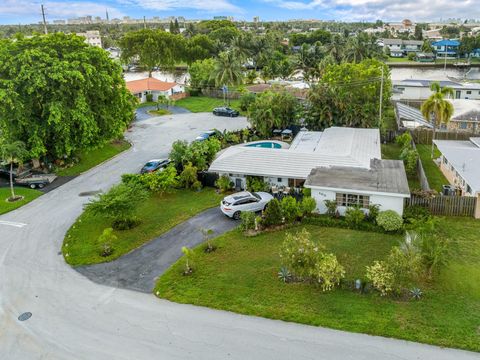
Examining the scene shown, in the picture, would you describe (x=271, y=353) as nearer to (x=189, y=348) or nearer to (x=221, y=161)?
(x=189, y=348)

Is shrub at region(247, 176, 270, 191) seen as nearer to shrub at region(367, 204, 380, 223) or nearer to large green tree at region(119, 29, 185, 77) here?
shrub at region(367, 204, 380, 223)

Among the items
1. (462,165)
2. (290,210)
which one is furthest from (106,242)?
(462,165)

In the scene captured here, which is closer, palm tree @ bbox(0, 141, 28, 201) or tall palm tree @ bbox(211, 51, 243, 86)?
palm tree @ bbox(0, 141, 28, 201)

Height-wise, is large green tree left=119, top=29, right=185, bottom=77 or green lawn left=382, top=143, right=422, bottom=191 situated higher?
large green tree left=119, top=29, right=185, bottom=77

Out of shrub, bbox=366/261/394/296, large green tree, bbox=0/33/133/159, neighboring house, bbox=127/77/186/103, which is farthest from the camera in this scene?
neighboring house, bbox=127/77/186/103

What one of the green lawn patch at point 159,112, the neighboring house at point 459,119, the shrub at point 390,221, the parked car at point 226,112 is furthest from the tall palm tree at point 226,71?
the shrub at point 390,221

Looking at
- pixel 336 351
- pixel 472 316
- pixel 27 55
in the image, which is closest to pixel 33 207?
pixel 27 55

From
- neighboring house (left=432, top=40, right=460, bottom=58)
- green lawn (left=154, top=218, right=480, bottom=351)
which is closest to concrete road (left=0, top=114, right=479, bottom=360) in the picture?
green lawn (left=154, top=218, right=480, bottom=351)
